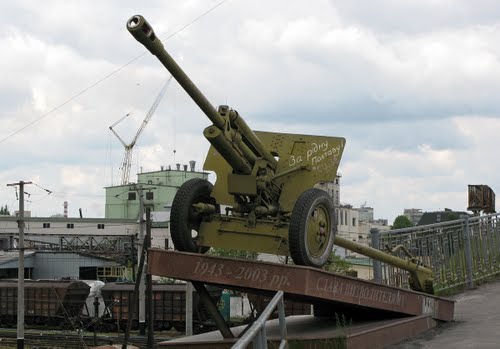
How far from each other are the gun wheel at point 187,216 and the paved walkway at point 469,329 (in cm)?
265

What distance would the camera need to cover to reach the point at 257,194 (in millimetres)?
8867

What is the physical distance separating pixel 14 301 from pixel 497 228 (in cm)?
3182

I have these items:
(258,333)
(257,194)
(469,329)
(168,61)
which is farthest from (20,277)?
(258,333)

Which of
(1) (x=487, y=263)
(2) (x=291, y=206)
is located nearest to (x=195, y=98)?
(2) (x=291, y=206)

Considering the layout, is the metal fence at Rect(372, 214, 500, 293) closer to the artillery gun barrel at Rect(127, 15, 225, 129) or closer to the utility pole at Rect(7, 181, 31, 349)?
the artillery gun barrel at Rect(127, 15, 225, 129)

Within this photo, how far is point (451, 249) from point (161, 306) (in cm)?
2505

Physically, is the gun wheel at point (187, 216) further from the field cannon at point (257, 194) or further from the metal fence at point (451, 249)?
the metal fence at point (451, 249)

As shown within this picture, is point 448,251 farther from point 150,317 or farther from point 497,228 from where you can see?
point 150,317

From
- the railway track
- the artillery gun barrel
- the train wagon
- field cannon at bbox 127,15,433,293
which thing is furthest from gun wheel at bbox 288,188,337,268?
the train wagon

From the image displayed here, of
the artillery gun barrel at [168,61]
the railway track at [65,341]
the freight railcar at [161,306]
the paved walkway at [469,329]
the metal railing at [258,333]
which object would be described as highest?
the artillery gun barrel at [168,61]

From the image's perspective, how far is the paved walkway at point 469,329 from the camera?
8.50m

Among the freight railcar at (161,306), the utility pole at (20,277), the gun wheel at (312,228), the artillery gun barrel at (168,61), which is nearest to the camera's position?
the artillery gun barrel at (168,61)

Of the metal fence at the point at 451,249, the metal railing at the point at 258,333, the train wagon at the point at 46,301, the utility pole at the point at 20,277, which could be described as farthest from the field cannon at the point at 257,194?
the train wagon at the point at 46,301

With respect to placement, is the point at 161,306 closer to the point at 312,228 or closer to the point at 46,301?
the point at 46,301
